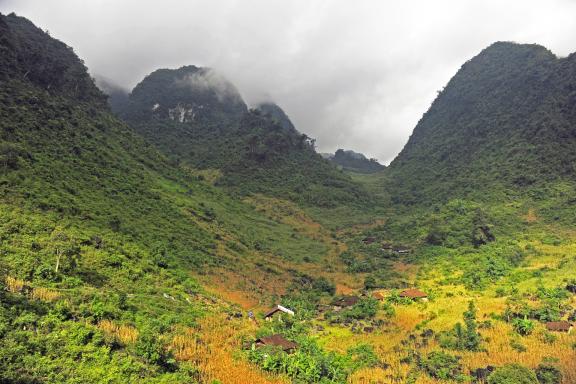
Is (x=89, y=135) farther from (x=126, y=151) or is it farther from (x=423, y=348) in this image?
(x=423, y=348)

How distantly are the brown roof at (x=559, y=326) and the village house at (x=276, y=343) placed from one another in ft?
53.3

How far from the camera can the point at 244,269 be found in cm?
4225

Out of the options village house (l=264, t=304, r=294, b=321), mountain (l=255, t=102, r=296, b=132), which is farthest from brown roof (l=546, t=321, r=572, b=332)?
mountain (l=255, t=102, r=296, b=132)

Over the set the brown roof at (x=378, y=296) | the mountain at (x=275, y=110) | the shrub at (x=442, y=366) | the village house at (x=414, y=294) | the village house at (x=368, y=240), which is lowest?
the shrub at (x=442, y=366)

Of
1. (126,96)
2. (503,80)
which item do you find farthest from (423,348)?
(126,96)

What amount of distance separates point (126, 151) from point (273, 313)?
125ft

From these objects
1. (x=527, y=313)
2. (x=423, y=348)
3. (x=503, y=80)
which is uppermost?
(x=503, y=80)

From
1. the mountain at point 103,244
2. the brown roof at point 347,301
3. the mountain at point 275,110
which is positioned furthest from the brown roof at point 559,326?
the mountain at point 275,110

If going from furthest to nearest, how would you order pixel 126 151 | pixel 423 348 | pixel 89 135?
pixel 126 151 → pixel 89 135 → pixel 423 348

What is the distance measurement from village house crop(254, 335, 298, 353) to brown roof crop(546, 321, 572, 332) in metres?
16.3

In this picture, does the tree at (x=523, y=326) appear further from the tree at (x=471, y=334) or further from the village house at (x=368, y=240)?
the village house at (x=368, y=240)

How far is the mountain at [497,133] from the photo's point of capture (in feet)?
233

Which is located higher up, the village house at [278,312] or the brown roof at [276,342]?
the village house at [278,312]

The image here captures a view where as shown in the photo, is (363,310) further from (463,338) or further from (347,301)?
(463,338)
